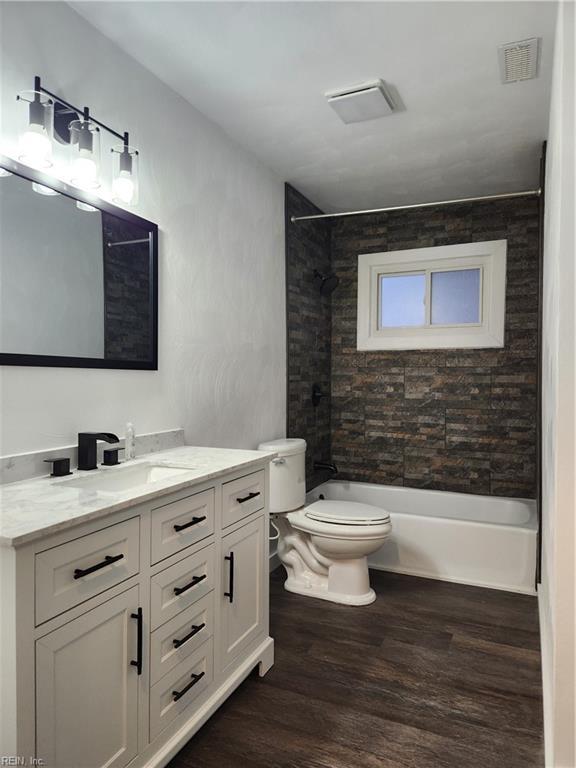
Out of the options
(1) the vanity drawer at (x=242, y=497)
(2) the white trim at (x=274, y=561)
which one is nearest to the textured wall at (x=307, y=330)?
(2) the white trim at (x=274, y=561)

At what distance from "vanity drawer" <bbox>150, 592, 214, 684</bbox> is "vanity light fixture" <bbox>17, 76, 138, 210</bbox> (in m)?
1.40

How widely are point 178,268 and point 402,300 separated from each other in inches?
82.1

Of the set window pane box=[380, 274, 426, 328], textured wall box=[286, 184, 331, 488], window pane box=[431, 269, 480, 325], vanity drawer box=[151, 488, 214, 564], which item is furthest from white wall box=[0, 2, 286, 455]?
window pane box=[431, 269, 480, 325]

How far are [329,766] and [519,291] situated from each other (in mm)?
2991

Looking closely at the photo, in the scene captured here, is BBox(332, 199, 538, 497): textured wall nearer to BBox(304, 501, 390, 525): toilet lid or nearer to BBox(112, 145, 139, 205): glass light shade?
BBox(304, 501, 390, 525): toilet lid

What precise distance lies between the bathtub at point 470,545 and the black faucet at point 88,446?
1981 mm

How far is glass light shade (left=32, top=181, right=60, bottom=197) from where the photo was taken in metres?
1.61

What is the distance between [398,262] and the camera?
384 centimetres

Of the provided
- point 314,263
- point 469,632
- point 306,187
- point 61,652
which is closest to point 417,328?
point 314,263

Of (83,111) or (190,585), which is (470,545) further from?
(83,111)

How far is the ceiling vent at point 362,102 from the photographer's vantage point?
2.25 m

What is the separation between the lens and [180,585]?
5.10 ft

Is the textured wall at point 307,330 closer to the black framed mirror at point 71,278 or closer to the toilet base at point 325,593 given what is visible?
the toilet base at point 325,593

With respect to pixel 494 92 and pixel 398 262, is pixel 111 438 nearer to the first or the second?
pixel 494 92
